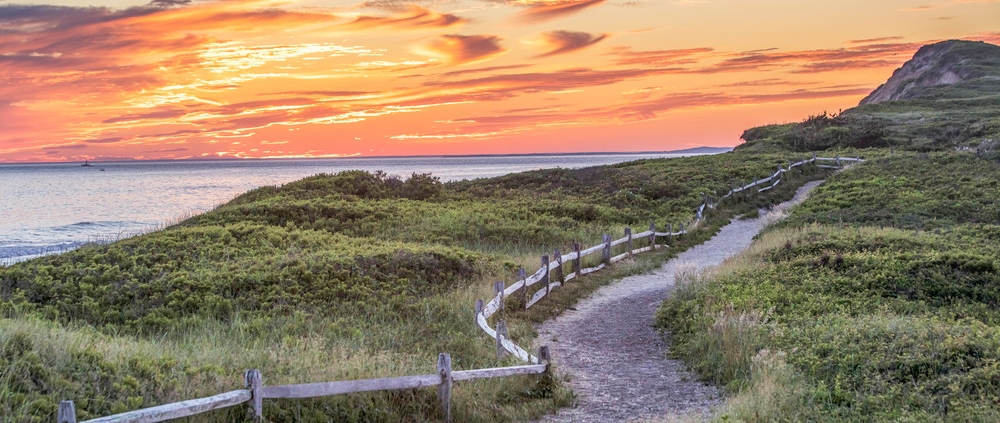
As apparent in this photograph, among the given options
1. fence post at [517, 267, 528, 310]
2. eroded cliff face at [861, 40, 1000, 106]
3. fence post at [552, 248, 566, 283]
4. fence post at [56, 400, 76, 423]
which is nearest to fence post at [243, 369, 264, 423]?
fence post at [56, 400, 76, 423]

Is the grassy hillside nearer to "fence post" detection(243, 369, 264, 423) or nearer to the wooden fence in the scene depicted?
the wooden fence

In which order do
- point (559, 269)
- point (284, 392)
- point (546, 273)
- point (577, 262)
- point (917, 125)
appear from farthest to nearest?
1. point (917, 125)
2. point (577, 262)
3. point (559, 269)
4. point (546, 273)
5. point (284, 392)

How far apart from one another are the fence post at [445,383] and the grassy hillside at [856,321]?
346cm

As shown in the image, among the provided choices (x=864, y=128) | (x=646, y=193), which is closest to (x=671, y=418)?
(x=646, y=193)

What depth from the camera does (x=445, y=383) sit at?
31.6ft

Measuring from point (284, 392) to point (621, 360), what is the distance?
6.97 m

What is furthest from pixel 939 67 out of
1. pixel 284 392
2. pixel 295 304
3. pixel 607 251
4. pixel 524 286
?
pixel 284 392

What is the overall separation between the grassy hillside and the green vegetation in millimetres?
3164

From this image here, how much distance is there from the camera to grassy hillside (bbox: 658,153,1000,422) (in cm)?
895

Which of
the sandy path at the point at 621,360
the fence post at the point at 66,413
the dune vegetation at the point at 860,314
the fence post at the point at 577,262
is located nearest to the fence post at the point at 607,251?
the sandy path at the point at 621,360

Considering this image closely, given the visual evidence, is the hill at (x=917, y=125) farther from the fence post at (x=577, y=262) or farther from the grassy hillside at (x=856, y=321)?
the fence post at (x=577, y=262)

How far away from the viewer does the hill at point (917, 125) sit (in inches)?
2509

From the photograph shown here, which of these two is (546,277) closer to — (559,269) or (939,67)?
(559,269)

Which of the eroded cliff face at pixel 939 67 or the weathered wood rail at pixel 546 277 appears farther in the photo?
the eroded cliff face at pixel 939 67
